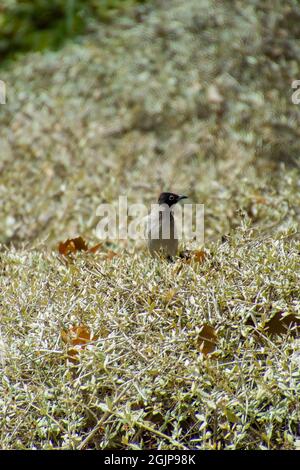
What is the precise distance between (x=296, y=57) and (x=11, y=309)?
4862 millimetres

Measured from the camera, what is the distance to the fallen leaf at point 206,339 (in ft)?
10.7

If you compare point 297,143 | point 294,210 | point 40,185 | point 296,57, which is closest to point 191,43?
point 296,57

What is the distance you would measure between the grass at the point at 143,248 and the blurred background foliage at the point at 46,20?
35 centimetres

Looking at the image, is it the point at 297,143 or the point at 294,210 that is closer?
the point at 294,210

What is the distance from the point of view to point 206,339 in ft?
10.9

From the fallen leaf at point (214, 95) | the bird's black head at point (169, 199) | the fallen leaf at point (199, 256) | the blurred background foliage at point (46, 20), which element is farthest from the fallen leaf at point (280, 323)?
the blurred background foliage at point (46, 20)

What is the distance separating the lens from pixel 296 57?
759 cm

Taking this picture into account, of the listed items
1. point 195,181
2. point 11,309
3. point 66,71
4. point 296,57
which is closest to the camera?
point 11,309

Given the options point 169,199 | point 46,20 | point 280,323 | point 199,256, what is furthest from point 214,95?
point 280,323

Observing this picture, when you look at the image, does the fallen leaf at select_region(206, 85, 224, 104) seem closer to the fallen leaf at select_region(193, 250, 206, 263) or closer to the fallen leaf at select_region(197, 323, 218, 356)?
the fallen leaf at select_region(193, 250, 206, 263)

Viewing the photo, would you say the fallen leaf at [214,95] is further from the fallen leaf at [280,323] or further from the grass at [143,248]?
the fallen leaf at [280,323]

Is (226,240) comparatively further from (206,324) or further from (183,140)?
(183,140)

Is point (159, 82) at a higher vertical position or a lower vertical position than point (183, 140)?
higher

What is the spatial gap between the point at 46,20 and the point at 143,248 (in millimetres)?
5422
